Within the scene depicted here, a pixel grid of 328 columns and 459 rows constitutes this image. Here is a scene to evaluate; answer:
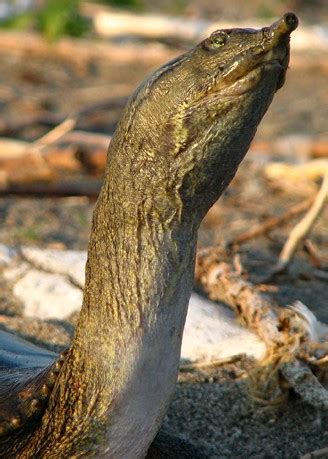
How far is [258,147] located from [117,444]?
383 centimetres

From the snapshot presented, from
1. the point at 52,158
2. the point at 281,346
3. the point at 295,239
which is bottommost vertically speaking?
the point at 281,346

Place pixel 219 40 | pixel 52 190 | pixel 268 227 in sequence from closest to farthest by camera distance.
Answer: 1. pixel 219 40
2. pixel 268 227
3. pixel 52 190

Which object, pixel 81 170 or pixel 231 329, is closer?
pixel 231 329

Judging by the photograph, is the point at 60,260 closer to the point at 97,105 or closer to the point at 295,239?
the point at 295,239

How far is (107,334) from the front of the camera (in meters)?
2.46

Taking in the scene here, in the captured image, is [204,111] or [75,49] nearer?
[204,111]

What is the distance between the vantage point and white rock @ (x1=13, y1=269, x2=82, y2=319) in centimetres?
406

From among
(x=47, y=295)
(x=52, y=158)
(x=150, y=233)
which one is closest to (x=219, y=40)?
(x=150, y=233)

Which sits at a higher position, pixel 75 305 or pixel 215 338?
pixel 75 305

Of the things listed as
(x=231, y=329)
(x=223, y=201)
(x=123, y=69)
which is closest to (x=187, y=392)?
(x=231, y=329)

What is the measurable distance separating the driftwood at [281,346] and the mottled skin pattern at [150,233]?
866 millimetres

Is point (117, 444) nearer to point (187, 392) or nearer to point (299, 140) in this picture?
point (187, 392)

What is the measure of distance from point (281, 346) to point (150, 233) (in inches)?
46.1

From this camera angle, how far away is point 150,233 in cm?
241
